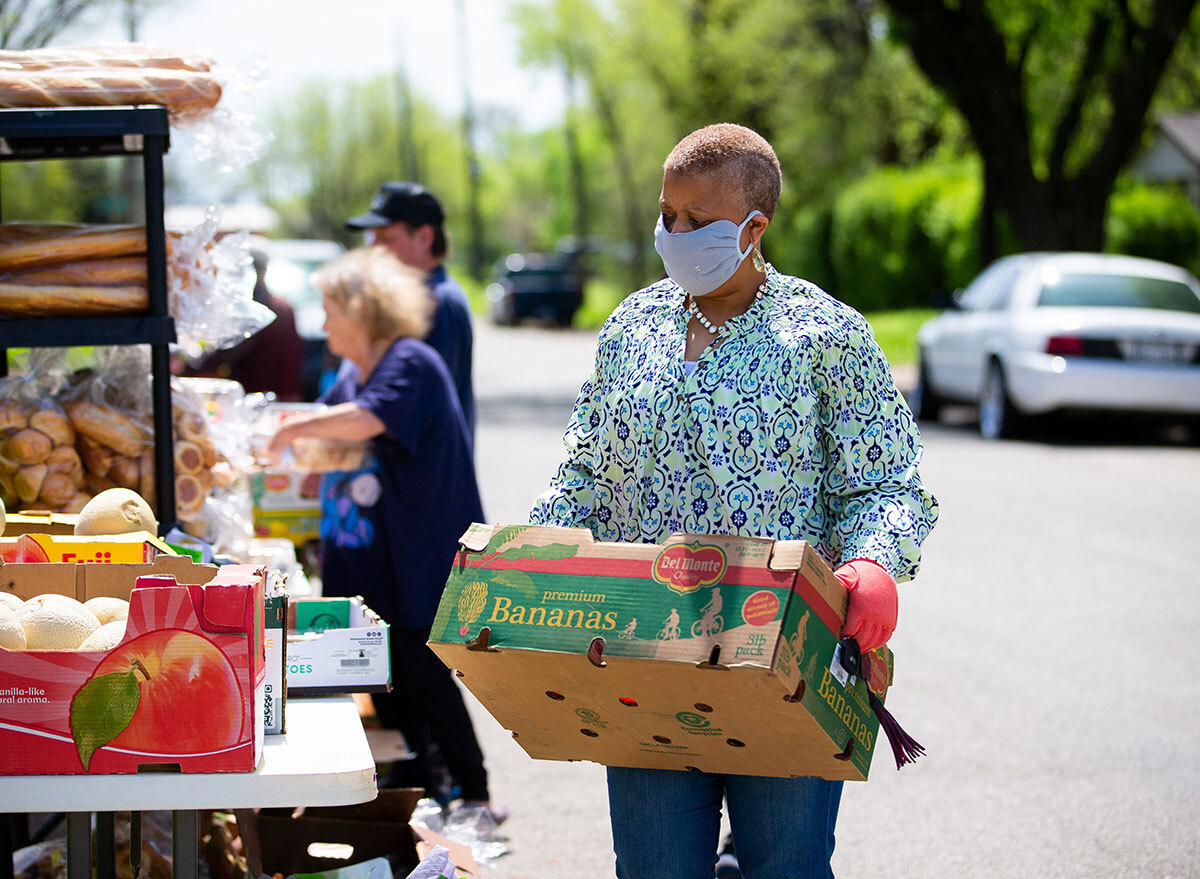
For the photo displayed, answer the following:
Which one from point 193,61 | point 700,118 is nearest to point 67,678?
point 193,61

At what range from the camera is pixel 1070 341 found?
1179 cm

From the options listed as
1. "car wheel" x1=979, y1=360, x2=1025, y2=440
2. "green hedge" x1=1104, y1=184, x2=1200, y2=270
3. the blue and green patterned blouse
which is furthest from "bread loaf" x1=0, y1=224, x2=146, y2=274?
"green hedge" x1=1104, y1=184, x2=1200, y2=270

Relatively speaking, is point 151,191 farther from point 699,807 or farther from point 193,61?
point 699,807

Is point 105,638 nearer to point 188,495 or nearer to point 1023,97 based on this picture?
point 188,495

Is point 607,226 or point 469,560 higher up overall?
point 469,560

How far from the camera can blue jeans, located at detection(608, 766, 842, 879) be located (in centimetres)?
251

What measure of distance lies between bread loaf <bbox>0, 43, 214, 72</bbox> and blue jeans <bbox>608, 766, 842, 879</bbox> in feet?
7.32

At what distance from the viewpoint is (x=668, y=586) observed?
227 centimetres

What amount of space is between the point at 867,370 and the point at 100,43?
7.90 ft

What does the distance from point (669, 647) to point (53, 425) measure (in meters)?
2.13

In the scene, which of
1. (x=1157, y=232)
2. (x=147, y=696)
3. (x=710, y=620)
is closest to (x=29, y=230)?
(x=147, y=696)

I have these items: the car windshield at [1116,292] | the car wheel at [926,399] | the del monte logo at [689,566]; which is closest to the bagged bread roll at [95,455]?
the del monte logo at [689,566]

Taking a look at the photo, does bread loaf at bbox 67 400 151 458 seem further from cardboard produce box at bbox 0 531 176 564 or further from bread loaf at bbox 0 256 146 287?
cardboard produce box at bbox 0 531 176 564

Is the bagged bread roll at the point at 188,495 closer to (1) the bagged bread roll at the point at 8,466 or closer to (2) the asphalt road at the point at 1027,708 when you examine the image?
(1) the bagged bread roll at the point at 8,466
